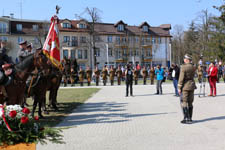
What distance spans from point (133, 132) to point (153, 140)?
3.01 ft

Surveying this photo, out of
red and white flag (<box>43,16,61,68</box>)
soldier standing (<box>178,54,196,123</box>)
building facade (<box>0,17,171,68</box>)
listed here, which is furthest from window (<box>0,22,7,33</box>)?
soldier standing (<box>178,54,196,123</box>)

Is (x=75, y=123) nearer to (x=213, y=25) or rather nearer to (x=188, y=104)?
(x=188, y=104)

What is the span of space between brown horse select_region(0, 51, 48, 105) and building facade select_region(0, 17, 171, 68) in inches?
1662

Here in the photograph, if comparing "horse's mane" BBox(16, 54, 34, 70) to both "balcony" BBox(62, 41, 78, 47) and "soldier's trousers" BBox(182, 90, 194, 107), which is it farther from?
"balcony" BBox(62, 41, 78, 47)

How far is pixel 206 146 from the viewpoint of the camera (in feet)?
18.4

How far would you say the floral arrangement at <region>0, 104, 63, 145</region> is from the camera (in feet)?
11.1

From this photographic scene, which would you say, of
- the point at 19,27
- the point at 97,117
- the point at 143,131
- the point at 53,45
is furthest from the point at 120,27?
the point at 143,131

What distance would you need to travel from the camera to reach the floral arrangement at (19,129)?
340cm

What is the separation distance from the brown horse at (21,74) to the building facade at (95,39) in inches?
1662

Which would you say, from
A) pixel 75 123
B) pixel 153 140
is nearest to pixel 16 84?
pixel 75 123

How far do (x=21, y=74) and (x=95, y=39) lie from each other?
49.5 m

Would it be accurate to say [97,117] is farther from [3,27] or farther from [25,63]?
[3,27]

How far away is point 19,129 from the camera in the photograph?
348 cm

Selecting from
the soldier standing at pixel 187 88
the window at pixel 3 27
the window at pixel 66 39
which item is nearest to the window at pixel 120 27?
the window at pixel 66 39
